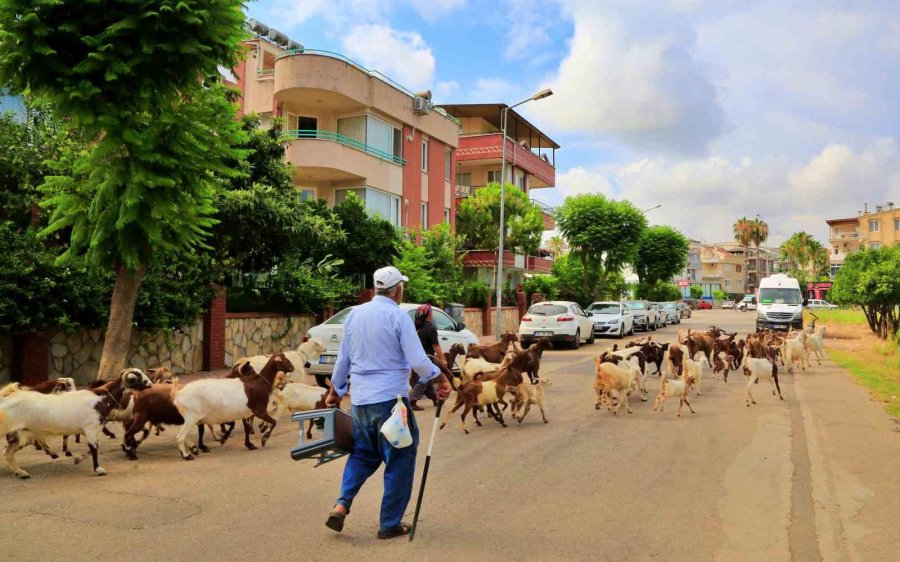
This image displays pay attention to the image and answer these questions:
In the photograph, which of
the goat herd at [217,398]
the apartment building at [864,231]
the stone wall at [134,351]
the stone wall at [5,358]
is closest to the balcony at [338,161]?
the stone wall at [134,351]

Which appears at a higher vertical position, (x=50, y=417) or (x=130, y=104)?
(x=130, y=104)

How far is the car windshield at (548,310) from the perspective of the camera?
2538 cm

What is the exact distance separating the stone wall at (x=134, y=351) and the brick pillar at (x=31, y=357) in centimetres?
45

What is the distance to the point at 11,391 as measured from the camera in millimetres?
7293

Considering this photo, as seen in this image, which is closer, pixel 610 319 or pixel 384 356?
pixel 384 356

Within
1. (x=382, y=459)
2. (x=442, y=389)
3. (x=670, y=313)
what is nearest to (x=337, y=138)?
(x=442, y=389)

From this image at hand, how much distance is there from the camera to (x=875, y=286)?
88.9 feet

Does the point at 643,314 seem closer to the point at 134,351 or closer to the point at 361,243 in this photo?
the point at 361,243

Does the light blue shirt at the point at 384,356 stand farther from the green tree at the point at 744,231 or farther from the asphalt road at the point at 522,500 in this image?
the green tree at the point at 744,231

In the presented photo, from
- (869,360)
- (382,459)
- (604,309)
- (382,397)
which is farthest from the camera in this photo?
(604,309)

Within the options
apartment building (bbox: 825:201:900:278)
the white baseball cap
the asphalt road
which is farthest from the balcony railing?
apartment building (bbox: 825:201:900:278)

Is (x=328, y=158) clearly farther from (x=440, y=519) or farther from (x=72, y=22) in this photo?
(x=440, y=519)

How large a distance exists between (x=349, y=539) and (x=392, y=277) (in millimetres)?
1958

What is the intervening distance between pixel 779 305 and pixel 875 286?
20.6ft
